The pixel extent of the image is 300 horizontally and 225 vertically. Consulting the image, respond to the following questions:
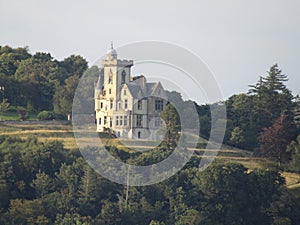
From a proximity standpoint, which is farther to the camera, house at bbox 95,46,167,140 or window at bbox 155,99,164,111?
window at bbox 155,99,164,111

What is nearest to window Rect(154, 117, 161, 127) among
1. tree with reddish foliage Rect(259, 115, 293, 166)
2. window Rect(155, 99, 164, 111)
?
window Rect(155, 99, 164, 111)

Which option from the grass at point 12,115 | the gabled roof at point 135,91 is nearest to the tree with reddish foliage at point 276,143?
the gabled roof at point 135,91

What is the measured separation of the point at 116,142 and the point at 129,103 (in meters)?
3.53

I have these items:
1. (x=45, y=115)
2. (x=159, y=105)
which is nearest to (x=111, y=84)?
(x=159, y=105)

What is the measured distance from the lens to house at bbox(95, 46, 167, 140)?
67812mm

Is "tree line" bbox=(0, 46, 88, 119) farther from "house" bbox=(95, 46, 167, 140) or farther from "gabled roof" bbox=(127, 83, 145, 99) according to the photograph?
"gabled roof" bbox=(127, 83, 145, 99)

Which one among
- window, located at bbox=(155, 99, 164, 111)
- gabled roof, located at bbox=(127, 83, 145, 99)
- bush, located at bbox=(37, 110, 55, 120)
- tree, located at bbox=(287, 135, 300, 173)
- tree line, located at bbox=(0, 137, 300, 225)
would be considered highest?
gabled roof, located at bbox=(127, 83, 145, 99)

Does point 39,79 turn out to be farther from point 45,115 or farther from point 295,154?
point 295,154

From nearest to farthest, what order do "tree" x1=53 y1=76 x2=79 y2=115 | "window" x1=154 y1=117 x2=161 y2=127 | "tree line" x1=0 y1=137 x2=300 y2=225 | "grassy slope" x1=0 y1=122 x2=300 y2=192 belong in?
1. "tree line" x1=0 y1=137 x2=300 y2=225
2. "grassy slope" x1=0 y1=122 x2=300 y2=192
3. "window" x1=154 y1=117 x2=161 y2=127
4. "tree" x1=53 y1=76 x2=79 y2=115

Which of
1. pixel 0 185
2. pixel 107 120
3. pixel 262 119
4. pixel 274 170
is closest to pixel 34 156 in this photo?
pixel 0 185

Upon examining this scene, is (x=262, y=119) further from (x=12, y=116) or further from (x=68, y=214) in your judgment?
(x=68, y=214)

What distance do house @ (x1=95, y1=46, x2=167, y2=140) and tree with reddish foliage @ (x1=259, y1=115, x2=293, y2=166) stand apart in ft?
25.4

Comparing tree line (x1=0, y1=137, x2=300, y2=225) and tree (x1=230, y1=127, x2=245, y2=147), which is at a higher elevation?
tree (x1=230, y1=127, x2=245, y2=147)

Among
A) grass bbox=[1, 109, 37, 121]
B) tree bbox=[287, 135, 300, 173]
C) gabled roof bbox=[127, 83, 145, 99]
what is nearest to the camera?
tree bbox=[287, 135, 300, 173]
